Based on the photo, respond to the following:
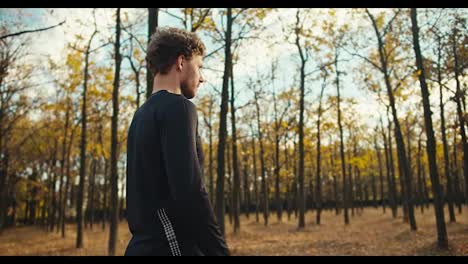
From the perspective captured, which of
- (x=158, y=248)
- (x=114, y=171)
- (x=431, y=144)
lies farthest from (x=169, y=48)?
(x=114, y=171)

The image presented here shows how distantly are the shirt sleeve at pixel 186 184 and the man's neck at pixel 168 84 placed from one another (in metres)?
0.24

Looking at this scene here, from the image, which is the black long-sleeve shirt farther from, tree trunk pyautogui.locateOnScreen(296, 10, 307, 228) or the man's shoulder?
tree trunk pyautogui.locateOnScreen(296, 10, 307, 228)

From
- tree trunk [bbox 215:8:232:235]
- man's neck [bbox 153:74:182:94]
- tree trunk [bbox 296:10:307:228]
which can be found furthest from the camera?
tree trunk [bbox 296:10:307:228]

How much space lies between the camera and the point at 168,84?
176 centimetres

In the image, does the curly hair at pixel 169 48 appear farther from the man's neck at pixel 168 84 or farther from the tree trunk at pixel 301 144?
the tree trunk at pixel 301 144

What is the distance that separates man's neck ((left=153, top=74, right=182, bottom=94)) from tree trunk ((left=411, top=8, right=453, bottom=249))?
38.1 ft

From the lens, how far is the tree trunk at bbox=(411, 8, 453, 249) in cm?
1129

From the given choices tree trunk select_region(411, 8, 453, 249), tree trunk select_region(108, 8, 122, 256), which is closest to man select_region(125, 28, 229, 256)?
tree trunk select_region(411, 8, 453, 249)

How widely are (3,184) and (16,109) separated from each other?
840 cm

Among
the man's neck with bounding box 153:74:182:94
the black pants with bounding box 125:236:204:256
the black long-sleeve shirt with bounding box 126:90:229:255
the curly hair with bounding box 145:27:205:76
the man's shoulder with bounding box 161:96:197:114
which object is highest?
the curly hair with bounding box 145:27:205:76

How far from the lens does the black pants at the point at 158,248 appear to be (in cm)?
149

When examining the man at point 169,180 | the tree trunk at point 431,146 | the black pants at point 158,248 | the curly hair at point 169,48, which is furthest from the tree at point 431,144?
the black pants at point 158,248

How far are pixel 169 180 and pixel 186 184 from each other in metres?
0.07
